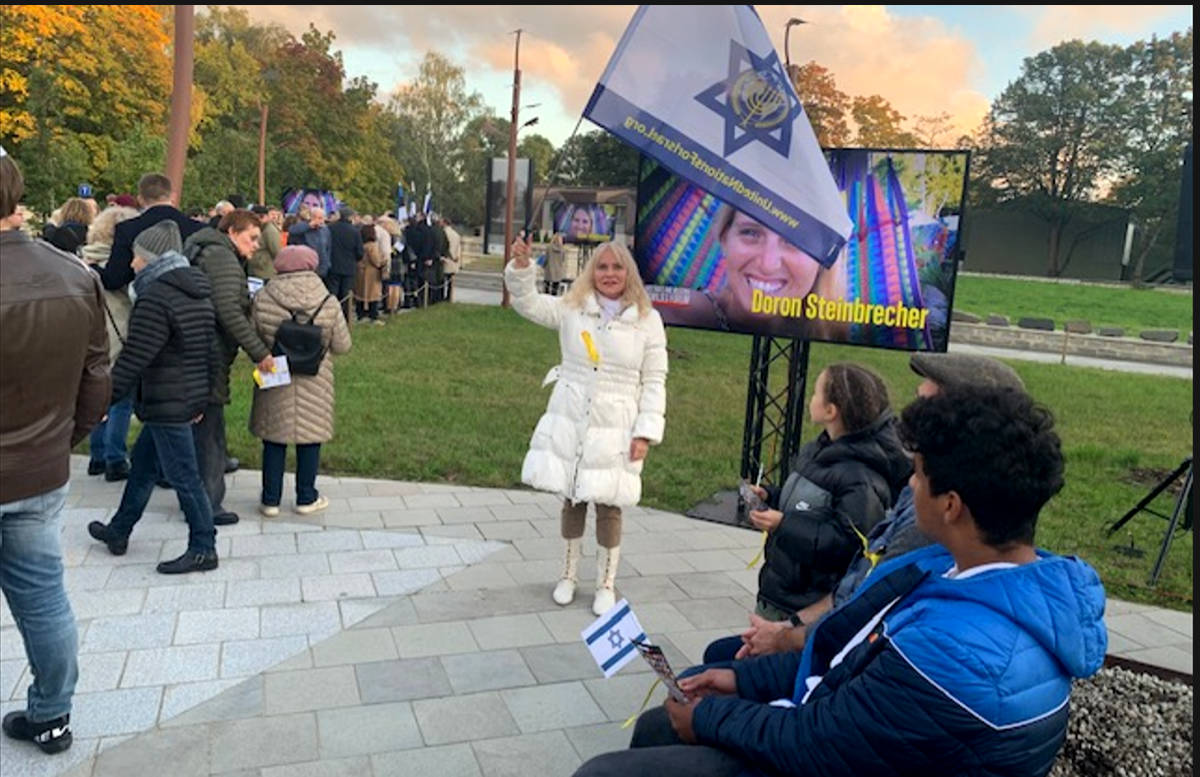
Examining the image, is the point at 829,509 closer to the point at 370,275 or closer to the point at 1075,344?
the point at 370,275

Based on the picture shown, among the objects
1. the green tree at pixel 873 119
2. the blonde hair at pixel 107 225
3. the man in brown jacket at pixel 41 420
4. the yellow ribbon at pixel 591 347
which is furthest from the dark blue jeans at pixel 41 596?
the green tree at pixel 873 119

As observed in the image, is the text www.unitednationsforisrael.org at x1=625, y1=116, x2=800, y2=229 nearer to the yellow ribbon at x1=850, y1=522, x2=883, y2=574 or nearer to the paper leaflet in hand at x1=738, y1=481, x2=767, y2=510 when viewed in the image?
the paper leaflet in hand at x1=738, y1=481, x2=767, y2=510

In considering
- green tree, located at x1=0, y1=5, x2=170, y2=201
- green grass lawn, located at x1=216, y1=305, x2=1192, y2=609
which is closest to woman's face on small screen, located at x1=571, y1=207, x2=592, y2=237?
green tree, located at x1=0, y1=5, x2=170, y2=201

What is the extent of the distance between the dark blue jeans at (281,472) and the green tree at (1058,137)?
63.5 metres

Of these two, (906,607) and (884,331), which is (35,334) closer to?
(906,607)

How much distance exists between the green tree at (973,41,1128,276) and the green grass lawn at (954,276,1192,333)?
11758mm

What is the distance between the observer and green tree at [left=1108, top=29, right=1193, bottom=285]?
185 ft

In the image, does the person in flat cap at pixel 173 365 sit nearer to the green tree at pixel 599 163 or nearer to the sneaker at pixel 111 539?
the sneaker at pixel 111 539

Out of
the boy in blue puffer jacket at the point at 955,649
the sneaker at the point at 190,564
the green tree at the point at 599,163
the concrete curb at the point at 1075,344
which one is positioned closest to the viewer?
the boy in blue puffer jacket at the point at 955,649

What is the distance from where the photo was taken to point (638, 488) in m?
4.80

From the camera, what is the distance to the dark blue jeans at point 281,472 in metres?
6.03

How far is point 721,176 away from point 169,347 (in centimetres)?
311

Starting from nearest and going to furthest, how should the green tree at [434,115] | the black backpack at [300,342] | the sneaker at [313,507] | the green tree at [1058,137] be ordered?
the black backpack at [300,342] → the sneaker at [313,507] → the green tree at [1058,137] → the green tree at [434,115]

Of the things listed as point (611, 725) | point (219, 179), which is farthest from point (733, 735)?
point (219, 179)
